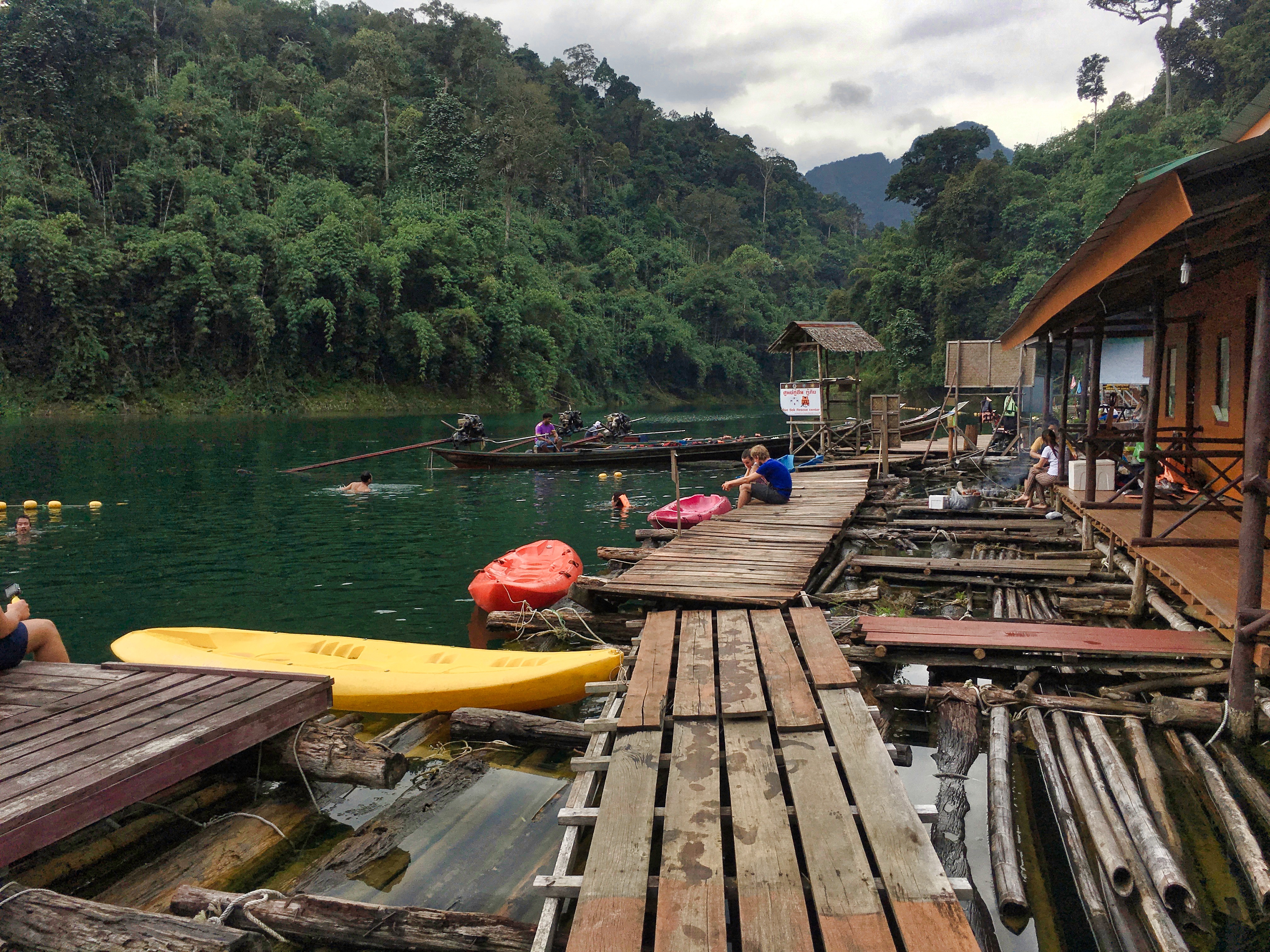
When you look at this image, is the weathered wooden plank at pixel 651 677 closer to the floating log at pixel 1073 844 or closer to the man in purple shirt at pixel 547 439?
the floating log at pixel 1073 844

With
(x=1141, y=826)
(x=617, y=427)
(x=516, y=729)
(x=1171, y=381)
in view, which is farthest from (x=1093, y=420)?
(x=617, y=427)

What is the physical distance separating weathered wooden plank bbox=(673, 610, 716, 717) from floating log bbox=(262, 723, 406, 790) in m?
1.61

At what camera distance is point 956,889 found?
2.89 meters

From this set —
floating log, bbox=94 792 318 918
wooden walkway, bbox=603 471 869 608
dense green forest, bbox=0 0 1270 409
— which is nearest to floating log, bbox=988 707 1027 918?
wooden walkway, bbox=603 471 869 608

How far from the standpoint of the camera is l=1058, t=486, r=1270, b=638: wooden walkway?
18.2ft

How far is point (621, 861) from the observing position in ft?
10.2

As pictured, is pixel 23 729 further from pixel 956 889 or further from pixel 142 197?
pixel 142 197

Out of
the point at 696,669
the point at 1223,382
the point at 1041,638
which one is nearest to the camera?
the point at 696,669

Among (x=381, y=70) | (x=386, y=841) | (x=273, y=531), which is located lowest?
(x=386, y=841)

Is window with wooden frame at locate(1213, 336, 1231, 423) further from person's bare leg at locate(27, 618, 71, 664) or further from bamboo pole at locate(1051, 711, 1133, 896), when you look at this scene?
person's bare leg at locate(27, 618, 71, 664)

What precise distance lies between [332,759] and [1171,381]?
469 inches

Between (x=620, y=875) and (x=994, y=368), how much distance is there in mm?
22208

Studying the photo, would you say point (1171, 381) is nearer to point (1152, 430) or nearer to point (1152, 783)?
point (1152, 430)

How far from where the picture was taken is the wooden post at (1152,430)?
7027 millimetres
